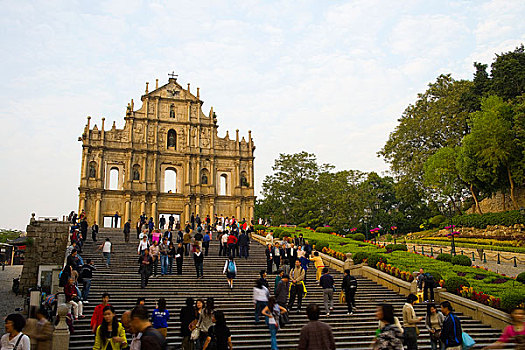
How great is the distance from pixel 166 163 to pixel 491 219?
27792 millimetres

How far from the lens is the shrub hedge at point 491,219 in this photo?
33.5 meters

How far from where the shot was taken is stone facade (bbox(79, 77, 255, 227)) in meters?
43.4

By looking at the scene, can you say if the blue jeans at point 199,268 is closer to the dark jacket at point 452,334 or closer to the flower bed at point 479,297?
the flower bed at point 479,297

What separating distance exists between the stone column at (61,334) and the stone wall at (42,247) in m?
16.8

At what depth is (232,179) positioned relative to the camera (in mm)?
46938

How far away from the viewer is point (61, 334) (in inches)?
451

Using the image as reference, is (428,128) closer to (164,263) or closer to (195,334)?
(164,263)

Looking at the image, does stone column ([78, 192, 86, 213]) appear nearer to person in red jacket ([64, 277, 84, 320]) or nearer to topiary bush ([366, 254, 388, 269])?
topiary bush ([366, 254, 388, 269])

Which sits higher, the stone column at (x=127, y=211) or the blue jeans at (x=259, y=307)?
the stone column at (x=127, y=211)

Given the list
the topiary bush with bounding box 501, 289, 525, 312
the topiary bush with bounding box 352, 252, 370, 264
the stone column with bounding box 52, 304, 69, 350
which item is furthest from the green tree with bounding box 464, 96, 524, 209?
the stone column with bounding box 52, 304, 69, 350

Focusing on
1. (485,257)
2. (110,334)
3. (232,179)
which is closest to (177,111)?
(232,179)

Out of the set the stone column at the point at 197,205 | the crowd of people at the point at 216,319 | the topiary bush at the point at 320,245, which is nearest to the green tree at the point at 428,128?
the stone column at the point at 197,205

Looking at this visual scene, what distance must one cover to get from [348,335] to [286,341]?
71.6 inches

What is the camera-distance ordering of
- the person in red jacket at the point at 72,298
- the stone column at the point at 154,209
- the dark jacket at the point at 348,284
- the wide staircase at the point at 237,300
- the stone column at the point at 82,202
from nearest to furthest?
the wide staircase at the point at 237,300, the person in red jacket at the point at 72,298, the dark jacket at the point at 348,284, the stone column at the point at 82,202, the stone column at the point at 154,209
